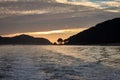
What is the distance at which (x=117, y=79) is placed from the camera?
3750 cm

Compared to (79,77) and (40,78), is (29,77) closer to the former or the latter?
(40,78)

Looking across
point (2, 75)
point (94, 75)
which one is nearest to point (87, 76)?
point (94, 75)

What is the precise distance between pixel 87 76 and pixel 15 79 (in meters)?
8.84

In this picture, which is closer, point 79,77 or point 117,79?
point 117,79

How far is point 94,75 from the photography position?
41.4m

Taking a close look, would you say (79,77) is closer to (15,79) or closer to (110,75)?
(110,75)

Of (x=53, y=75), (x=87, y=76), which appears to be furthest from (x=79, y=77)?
(x=53, y=75)

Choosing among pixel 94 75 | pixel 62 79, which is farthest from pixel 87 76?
pixel 62 79

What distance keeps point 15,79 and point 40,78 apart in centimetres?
302

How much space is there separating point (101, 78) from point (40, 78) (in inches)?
284

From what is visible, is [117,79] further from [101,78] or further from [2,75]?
[2,75]

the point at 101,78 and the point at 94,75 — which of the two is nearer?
the point at 101,78

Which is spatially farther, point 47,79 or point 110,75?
point 110,75

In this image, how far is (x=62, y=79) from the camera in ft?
127
